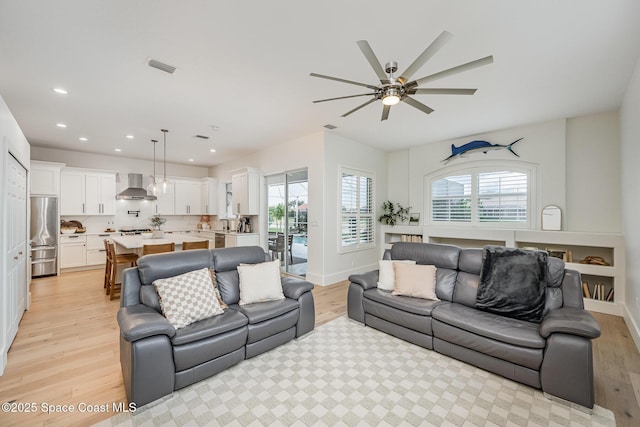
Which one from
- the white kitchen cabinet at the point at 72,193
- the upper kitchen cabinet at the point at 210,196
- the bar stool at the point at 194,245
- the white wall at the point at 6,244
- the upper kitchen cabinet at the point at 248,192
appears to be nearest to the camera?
the white wall at the point at 6,244

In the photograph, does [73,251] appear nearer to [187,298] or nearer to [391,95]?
[187,298]

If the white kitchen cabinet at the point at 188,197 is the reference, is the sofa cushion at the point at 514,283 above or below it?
below

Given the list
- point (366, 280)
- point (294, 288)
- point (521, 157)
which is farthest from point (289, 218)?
point (521, 157)

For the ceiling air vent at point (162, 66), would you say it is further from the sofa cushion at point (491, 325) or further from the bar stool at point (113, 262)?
the sofa cushion at point (491, 325)

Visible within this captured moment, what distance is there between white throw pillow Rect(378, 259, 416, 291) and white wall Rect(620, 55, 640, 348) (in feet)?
7.76

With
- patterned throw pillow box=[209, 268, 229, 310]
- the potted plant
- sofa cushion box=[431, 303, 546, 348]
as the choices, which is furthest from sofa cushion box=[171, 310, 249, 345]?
the potted plant

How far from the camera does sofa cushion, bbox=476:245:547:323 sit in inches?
99.5

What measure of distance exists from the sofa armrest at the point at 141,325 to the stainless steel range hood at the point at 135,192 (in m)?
5.55

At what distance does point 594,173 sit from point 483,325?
3797 mm

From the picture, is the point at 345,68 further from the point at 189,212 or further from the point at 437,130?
the point at 189,212

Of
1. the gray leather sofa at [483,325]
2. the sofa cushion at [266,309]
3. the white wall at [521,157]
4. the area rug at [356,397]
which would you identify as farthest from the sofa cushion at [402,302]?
the white wall at [521,157]

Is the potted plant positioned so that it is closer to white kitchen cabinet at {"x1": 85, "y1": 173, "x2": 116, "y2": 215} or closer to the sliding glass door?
the sliding glass door

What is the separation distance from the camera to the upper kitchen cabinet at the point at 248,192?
21.1ft

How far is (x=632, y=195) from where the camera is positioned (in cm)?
315
